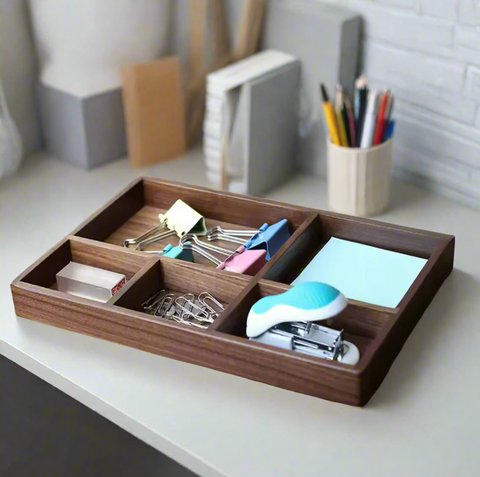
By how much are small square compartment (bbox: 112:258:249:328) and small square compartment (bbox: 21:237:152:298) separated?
26 millimetres

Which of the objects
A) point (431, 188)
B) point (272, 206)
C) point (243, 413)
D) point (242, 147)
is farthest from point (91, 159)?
point (243, 413)

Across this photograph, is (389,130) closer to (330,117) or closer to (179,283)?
(330,117)

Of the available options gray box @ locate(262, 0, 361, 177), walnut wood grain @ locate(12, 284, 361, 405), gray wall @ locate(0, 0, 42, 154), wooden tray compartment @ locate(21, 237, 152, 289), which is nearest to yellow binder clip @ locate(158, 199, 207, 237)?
wooden tray compartment @ locate(21, 237, 152, 289)

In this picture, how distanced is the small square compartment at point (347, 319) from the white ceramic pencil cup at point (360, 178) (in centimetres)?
31

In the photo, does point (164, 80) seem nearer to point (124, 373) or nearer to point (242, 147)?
point (242, 147)

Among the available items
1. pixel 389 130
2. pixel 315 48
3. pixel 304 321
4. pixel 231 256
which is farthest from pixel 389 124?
pixel 304 321

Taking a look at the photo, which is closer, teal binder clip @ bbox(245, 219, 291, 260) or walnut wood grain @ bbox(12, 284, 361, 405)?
walnut wood grain @ bbox(12, 284, 361, 405)

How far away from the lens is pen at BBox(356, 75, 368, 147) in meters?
1.11

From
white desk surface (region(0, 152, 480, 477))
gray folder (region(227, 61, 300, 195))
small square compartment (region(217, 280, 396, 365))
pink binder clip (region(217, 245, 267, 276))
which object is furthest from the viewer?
gray folder (region(227, 61, 300, 195))

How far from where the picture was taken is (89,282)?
94 centimetres

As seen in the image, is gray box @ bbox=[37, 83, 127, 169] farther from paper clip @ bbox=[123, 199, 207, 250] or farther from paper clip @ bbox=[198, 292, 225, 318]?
paper clip @ bbox=[198, 292, 225, 318]

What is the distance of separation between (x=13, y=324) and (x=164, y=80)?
21.7 inches

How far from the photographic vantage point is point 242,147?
4.12 ft

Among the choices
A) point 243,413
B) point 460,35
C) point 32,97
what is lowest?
point 243,413
